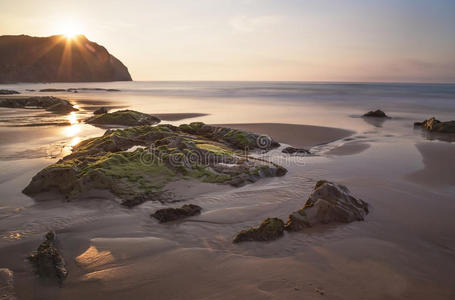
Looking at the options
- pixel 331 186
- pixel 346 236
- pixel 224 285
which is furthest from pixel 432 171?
pixel 224 285

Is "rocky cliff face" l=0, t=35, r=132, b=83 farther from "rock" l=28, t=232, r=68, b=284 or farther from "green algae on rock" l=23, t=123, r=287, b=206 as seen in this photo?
"rock" l=28, t=232, r=68, b=284

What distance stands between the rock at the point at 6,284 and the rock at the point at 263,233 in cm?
268

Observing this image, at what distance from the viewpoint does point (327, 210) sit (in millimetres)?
5016

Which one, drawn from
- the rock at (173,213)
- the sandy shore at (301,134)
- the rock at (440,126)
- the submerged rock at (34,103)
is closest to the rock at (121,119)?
the sandy shore at (301,134)

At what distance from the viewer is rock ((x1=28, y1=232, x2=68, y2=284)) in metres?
3.47

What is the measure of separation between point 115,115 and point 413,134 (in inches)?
681

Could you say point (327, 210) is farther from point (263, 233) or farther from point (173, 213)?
point (173, 213)

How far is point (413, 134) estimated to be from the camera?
15.9 meters

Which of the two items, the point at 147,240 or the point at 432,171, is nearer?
the point at 147,240

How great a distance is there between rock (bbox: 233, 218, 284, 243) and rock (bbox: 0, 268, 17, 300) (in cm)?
268

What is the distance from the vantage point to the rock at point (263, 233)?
14.3ft

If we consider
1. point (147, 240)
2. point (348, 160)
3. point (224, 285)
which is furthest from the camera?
point (348, 160)

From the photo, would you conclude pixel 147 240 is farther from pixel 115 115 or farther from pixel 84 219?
pixel 115 115

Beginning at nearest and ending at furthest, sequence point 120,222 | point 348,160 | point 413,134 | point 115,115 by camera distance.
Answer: point 120,222 → point 348,160 → point 413,134 → point 115,115
